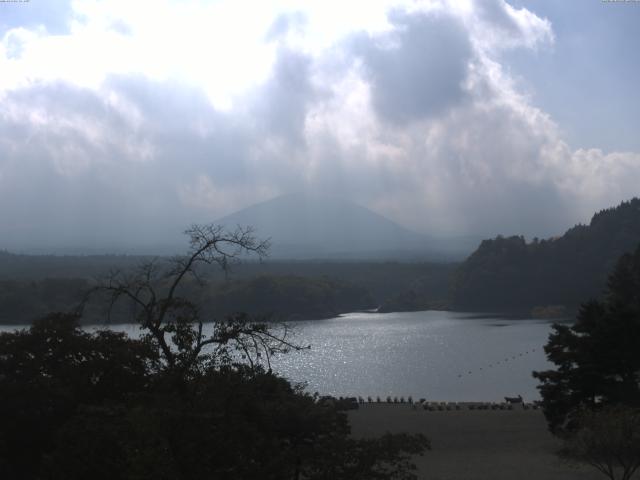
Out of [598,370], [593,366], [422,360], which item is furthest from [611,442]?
[422,360]

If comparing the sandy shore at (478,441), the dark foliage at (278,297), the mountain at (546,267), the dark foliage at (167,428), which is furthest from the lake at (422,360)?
the mountain at (546,267)

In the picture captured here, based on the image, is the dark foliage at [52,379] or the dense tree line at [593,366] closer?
the dark foliage at [52,379]

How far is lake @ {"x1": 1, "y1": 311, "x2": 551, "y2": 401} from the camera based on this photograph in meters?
26.1

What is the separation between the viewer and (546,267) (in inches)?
2795

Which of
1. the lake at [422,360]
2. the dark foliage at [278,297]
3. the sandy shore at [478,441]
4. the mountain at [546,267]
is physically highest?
the mountain at [546,267]

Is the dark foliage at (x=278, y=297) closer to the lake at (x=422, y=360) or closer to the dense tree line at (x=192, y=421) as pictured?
the lake at (x=422, y=360)

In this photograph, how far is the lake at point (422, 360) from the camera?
26.1 meters

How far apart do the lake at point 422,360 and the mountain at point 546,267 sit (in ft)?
50.4

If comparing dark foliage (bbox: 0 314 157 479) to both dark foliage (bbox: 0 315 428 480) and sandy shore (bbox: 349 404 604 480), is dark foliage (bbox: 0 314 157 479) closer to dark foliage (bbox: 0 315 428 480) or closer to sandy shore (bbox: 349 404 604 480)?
dark foliage (bbox: 0 315 428 480)

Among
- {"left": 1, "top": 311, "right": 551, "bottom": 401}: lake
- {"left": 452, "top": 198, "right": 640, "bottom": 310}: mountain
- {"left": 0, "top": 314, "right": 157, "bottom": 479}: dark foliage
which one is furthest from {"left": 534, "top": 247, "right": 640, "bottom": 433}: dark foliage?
{"left": 452, "top": 198, "right": 640, "bottom": 310}: mountain

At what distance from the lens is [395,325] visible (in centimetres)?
5234

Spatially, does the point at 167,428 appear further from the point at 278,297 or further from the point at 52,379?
the point at 278,297

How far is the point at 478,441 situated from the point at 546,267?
58.7m

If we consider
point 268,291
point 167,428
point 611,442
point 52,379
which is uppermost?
point 167,428
